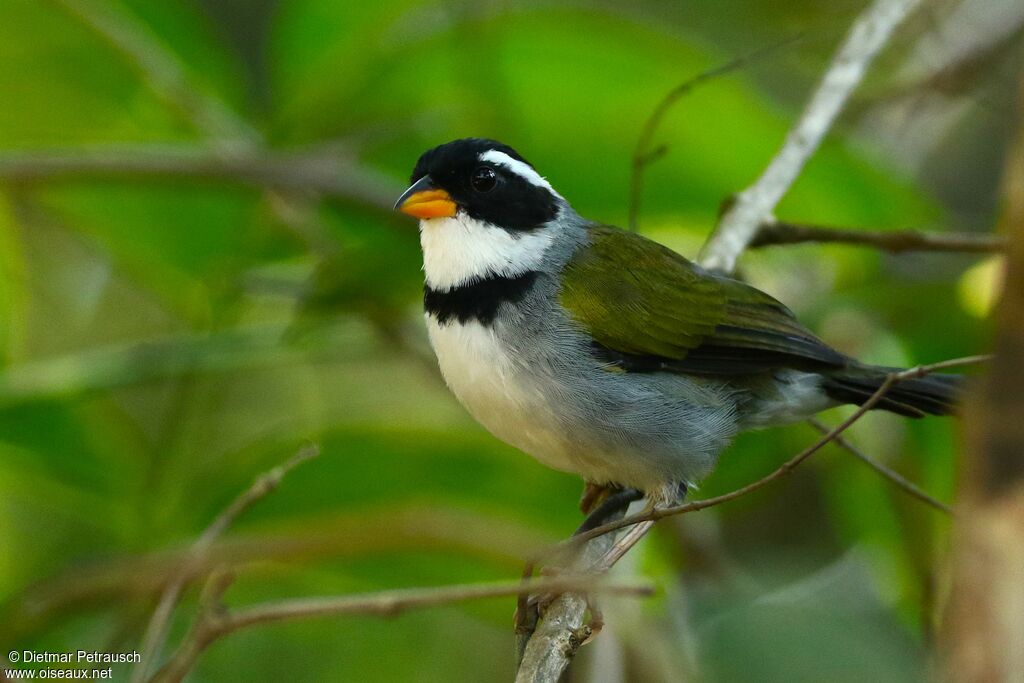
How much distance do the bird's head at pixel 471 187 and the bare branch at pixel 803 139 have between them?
0.64 meters

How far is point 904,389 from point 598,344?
41.0 inches

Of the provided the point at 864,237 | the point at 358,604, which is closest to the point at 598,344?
the point at 864,237

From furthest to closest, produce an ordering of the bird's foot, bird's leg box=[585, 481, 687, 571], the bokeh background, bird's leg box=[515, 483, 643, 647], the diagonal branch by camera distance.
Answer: the bokeh background < the bird's foot < bird's leg box=[585, 481, 687, 571] < bird's leg box=[515, 483, 643, 647] < the diagonal branch

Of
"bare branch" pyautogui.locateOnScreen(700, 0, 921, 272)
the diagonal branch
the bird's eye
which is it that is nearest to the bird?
the bird's eye

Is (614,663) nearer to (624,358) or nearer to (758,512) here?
(624,358)

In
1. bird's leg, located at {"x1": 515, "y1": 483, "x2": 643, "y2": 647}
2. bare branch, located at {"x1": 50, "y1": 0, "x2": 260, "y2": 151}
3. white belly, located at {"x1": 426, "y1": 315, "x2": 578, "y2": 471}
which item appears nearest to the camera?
bird's leg, located at {"x1": 515, "y1": 483, "x2": 643, "y2": 647}

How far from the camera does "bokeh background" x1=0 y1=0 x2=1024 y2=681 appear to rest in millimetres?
4320

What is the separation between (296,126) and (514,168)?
1555 mm

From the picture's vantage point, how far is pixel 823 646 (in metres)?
4.88

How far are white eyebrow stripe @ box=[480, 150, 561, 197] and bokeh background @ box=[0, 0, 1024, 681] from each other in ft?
2.53

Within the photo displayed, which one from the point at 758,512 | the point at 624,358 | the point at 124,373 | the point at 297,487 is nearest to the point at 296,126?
the point at 124,373

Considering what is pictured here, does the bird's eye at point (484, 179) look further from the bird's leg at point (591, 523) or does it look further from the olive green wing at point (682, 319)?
the bird's leg at point (591, 523)

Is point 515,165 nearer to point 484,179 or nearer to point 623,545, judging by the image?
point 484,179

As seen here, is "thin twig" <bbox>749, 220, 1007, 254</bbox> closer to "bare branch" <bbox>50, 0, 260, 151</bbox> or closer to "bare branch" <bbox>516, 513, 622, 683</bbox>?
"bare branch" <bbox>516, 513, 622, 683</bbox>
